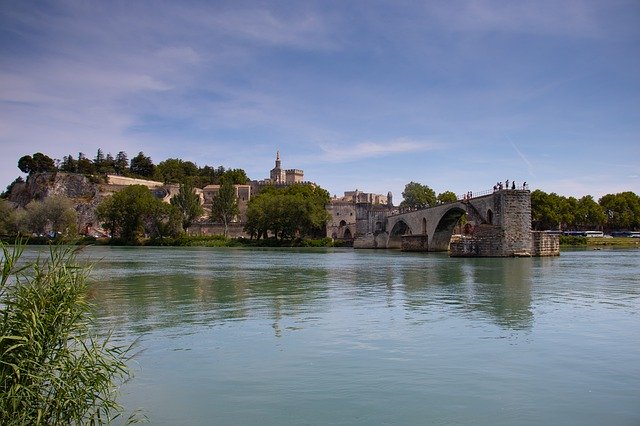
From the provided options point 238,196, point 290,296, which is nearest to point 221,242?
point 238,196

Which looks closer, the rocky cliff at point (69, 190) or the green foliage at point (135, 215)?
the green foliage at point (135, 215)

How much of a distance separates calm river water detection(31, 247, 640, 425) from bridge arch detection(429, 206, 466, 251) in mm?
41760

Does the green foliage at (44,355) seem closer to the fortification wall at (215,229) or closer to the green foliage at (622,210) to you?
the fortification wall at (215,229)

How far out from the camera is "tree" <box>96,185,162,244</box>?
86000mm

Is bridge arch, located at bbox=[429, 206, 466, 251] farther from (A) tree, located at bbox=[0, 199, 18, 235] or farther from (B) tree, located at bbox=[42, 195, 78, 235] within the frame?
(A) tree, located at bbox=[0, 199, 18, 235]

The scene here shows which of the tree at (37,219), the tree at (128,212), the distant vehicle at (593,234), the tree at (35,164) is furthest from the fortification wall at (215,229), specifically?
the distant vehicle at (593,234)

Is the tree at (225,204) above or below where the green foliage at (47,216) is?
above

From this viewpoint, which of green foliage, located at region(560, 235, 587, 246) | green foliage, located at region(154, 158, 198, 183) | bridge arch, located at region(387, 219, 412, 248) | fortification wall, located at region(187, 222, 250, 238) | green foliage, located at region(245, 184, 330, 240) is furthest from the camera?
green foliage, located at region(154, 158, 198, 183)

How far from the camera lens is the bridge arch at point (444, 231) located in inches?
2584

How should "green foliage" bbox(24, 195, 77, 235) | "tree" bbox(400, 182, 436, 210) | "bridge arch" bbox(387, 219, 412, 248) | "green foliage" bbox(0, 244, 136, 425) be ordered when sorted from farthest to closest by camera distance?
1. "tree" bbox(400, 182, 436, 210)
2. "bridge arch" bbox(387, 219, 412, 248)
3. "green foliage" bbox(24, 195, 77, 235)
4. "green foliage" bbox(0, 244, 136, 425)

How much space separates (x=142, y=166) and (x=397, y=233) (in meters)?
80.8

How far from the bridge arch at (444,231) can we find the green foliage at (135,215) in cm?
4269

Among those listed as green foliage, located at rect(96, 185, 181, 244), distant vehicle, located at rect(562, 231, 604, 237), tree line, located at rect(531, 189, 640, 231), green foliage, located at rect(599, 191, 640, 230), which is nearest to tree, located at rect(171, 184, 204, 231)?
green foliage, located at rect(96, 185, 181, 244)

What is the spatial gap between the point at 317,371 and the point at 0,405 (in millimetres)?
5809
